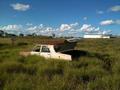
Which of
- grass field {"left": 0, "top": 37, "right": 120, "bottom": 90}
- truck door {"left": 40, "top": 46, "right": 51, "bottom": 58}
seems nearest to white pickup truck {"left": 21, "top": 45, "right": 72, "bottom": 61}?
truck door {"left": 40, "top": 46, "right": 51, "bottom": 58}

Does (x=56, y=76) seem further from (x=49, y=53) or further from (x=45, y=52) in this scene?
(x=45, y=52)

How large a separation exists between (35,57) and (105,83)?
6339mm

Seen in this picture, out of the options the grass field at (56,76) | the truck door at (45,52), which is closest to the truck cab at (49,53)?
the truck door at (45,52)

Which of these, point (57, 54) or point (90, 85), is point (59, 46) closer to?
point (57, 54)

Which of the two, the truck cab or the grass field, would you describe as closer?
the grass field

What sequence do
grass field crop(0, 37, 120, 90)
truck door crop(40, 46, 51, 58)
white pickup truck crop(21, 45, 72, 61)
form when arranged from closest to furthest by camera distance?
grass field crop(0, 37, 120, 90), white pickup truck crop(21, 45, 72, 61), truck door crop(40, 46, 51, 58)

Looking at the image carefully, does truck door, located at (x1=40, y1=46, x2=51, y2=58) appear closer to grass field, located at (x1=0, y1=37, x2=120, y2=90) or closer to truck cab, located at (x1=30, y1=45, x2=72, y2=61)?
truck cab, located at (x1=30, y1=45, x2=72, y2=61)

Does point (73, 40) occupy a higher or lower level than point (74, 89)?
higher

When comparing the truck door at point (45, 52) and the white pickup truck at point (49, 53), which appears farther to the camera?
the truck door at point (45, 52)

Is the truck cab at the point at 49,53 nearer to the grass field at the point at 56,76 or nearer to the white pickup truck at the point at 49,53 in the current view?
the white pickup truck at the point at 49,53

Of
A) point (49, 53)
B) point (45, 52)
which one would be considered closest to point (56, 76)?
point (49, 53)

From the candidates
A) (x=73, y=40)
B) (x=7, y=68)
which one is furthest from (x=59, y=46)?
(x=7, y=68)

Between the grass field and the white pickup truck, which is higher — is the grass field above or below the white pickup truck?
below

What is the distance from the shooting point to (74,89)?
24.5 feet
